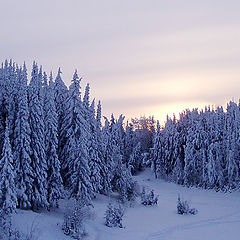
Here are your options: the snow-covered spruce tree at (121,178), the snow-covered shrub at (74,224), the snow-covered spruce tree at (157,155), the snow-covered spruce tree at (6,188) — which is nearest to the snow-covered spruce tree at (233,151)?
the snow-covered spruce tree at (157,155)

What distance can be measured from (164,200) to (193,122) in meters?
26.7

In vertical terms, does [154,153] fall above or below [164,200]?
above

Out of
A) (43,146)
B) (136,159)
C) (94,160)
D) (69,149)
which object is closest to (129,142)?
(136,159)

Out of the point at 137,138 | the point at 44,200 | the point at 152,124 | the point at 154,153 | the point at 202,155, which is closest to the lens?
the point at 44,200

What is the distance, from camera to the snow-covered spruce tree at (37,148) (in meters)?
32.9

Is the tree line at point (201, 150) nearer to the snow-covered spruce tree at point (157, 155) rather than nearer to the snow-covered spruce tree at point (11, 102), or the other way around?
the snow-covered spruce tree at point (157, 155)

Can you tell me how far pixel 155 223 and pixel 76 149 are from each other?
1130 centimetres

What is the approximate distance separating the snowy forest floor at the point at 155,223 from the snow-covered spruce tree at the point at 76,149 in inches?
109

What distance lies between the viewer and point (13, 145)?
3341 centimetres

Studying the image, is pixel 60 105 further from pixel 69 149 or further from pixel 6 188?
pixel 6 188

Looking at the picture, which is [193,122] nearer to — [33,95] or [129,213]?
[129,213]

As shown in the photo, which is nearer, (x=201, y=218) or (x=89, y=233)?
(x=89, y=233)

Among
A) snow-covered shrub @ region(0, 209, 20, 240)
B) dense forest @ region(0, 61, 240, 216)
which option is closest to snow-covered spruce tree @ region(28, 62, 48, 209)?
dense forest @ region(0, 61, 240, 216)

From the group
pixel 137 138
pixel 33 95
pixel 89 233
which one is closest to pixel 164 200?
pixel 89 233
